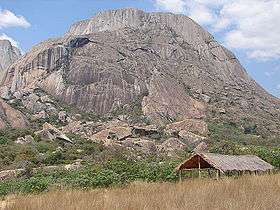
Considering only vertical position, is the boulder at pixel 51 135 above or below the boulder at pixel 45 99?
below

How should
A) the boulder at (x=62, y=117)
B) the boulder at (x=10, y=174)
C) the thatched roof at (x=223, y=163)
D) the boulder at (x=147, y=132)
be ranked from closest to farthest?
the thatched roof at (x=223, y=163)
the boulder at (x=10, y=174)
the boulder at (x=147, y=132)
the boulder at (x=62, y=117)

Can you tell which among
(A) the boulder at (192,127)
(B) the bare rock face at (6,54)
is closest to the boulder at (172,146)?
(A) the boulder at (192,127)

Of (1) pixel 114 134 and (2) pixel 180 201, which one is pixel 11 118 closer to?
(1) pixel 114 134

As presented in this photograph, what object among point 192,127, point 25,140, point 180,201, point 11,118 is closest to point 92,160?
point 25,140

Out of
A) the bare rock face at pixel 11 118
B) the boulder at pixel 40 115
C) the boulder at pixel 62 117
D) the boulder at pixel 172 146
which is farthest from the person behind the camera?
the boulder at pixel 62 117

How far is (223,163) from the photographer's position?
22.8 meters

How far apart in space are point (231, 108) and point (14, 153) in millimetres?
66565

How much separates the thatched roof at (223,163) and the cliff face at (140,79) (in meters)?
72.9

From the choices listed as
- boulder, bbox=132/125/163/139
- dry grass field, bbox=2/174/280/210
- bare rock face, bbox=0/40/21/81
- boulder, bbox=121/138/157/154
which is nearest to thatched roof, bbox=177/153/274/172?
dry grass field, bbox=2/174/280/210

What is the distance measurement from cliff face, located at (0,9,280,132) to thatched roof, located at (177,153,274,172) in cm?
7293

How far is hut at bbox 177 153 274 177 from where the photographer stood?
886 inches

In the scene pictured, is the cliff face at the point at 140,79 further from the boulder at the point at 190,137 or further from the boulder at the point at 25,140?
the boulder at the point at 25,140

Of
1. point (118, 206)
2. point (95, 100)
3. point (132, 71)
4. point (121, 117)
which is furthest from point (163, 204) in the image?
point (132, 71)

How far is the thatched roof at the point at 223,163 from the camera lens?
22.7 meters
